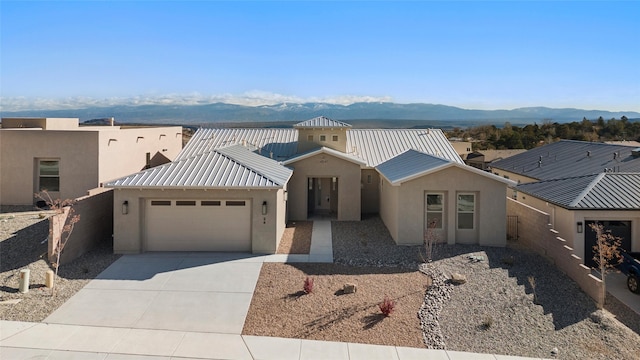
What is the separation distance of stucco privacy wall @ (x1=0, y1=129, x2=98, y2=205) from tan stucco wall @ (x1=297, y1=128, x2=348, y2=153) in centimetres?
1093

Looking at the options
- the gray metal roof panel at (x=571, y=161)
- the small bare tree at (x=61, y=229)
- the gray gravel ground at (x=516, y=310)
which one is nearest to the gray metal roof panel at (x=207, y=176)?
the small bare tree at (x=61, y=229)

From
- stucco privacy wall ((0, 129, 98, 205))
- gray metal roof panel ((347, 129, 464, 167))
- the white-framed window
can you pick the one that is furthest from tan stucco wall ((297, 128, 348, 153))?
stucco privacy wall ((0, 129, 98, 205))

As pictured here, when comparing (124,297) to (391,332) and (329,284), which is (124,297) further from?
(391,332)

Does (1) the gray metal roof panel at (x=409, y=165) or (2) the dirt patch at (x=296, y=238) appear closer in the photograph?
(2) the dirt patch at (x=296, y=238)

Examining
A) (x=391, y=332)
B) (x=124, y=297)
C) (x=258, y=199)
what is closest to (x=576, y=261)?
(x=391, y=332)

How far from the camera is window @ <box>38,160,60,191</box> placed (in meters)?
19.5

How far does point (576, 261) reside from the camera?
13.1 metres

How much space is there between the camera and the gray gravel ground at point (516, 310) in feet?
31.1

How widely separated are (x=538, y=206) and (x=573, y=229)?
10.2 ft

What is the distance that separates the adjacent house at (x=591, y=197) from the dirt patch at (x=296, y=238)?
32.1ft

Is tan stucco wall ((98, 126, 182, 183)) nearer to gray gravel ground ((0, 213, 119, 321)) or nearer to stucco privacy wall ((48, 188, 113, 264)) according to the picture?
stucco privacy wall ((48, 188, 113, 264))

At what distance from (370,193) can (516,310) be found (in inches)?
501

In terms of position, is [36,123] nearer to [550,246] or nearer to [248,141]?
[248,141]

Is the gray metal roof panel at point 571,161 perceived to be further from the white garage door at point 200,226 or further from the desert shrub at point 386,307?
the white garage door at point 200,226
